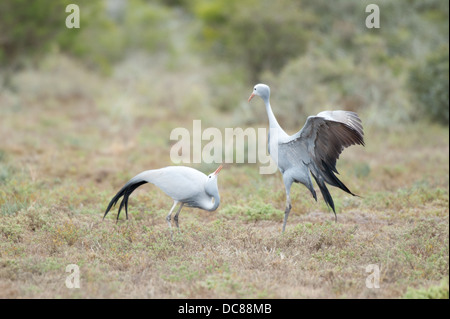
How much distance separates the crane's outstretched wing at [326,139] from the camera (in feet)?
19.3

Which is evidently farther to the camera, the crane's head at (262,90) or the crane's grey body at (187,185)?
the crane's head at (262,90)

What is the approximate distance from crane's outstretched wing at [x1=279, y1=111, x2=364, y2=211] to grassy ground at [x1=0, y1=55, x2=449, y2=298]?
0.79m

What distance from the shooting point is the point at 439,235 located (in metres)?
6.48

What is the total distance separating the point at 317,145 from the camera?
6254mm

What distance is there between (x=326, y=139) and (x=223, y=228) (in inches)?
70.5

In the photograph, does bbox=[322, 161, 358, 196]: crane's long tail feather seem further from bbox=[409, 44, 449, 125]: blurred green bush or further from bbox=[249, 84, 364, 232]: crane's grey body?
bbox=[409, 44, 449, 125]: blurred green bush

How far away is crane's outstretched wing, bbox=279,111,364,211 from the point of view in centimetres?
587

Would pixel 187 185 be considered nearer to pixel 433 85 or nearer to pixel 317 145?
pixel 317 145

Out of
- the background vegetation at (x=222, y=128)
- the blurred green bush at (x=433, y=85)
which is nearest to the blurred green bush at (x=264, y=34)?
the background vegetation at (x=222, y=128)

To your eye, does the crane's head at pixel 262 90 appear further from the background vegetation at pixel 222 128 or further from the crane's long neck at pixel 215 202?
the background vegetation at pixel 222 128

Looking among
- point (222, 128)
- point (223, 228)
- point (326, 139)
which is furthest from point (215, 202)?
point (222, 128)

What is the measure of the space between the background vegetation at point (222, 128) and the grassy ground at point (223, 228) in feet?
0.09

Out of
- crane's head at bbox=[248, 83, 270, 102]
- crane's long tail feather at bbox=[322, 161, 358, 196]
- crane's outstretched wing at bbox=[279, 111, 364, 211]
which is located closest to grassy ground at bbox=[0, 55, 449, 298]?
crane's long tail feather at bbox=[322, 161, 358, 196]

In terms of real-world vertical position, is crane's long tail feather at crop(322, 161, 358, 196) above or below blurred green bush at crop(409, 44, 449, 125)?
below
